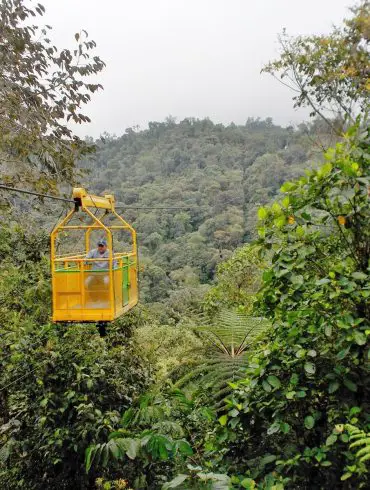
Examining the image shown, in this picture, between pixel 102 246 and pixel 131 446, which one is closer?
pixel 131 446

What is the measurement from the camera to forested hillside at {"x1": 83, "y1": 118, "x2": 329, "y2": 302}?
26016 mm

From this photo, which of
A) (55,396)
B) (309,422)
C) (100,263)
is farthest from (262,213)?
(55,396)

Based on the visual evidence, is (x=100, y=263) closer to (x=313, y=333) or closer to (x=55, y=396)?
(x=55, y=396)

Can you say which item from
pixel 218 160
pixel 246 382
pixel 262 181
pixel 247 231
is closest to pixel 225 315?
pixel 246 382

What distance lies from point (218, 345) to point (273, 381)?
2156 millimetres

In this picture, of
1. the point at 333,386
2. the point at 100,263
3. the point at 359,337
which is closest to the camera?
the point at 359,337

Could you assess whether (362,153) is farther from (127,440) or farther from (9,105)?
(9,105)

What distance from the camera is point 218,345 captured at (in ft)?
13.9

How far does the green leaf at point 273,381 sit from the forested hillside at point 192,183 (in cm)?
774

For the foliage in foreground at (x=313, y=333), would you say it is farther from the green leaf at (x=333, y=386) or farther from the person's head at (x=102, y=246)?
the person's head at (x=102, y=246)

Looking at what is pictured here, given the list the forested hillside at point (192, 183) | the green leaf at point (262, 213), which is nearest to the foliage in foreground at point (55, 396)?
the green leaf at point (262, 213)

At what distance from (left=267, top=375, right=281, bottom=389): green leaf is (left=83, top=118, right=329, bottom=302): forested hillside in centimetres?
774

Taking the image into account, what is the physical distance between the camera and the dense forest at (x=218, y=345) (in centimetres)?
205

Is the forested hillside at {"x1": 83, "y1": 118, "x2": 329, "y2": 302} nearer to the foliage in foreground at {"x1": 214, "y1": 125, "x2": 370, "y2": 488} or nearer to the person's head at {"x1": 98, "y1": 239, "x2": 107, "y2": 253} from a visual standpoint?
the person's head at {"x1": 98, "y1": 239, "x2": 107, "y2": 253}
